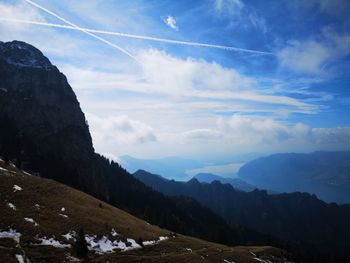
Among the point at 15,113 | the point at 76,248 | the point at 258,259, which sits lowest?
the point at 258,259

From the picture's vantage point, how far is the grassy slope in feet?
150

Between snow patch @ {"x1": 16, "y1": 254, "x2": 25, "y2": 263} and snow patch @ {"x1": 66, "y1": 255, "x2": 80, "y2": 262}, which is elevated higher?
snow patch @ {"x1": 16, "y1": 254, "x2": 25, "y2": 263}

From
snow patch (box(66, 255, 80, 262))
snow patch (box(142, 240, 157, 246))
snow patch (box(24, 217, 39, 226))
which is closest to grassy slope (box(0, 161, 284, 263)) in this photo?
snow patch (box(66, 255, 80, 262))

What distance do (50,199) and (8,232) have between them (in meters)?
22.3

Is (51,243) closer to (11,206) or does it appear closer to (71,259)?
(71,259)

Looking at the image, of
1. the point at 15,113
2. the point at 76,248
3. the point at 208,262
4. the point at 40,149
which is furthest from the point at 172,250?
the point at 15,113

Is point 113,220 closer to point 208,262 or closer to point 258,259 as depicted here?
point 208,262

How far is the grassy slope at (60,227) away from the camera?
150 ft

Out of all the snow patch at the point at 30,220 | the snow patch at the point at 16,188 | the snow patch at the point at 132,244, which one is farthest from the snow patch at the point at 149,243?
the snow patch at the point at 16,188

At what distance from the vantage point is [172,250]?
63.4 metres

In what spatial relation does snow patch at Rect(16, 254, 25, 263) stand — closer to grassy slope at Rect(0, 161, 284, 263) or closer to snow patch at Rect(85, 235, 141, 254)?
grassy slope at Rect(0, 161, 284, 263)

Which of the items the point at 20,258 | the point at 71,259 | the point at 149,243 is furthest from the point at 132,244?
the point at 20,258

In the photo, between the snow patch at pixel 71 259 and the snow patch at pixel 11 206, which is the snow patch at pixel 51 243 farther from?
the snow patch at pixel 11 206

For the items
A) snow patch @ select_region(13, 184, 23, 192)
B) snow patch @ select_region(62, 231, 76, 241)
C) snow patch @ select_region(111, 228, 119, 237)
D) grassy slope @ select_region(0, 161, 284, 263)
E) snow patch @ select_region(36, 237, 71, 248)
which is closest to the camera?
grassy slope @ select_region(0, 161, 284, 263)
